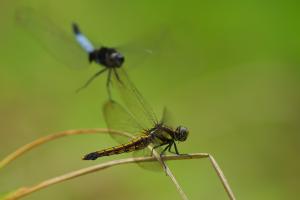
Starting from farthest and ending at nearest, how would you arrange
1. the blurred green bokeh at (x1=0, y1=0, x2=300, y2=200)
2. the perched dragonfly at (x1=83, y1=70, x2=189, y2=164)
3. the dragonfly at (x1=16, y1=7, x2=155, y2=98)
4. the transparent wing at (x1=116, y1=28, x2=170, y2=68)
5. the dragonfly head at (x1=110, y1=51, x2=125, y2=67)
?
the blurred green bokeh at (x1=0, y1=0, x2=300, y2=200) < the dragonfly at (x1=16, y1=7, x2=155, y2=98) < the transparent wing at (x1=116, y1=28, x2=170, y2=68) < the dragonfly head at (x1=110, y1=51, x2=125, y2=67) < the perched dragonfly at (x1=83, y1=70, x2=189, y2=164)

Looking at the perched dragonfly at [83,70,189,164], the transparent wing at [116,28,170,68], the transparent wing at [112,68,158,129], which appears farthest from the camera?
the transparent wing at [116,28,170,68]

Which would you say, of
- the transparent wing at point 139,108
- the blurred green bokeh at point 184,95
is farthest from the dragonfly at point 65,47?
the transparent wing at point 139,108

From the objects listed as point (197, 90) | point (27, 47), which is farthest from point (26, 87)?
point (197, 90)

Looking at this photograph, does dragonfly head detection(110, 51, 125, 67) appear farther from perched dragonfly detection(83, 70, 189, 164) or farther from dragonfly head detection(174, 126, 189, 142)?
dragonfly head detection(174, 126, 189, 142)

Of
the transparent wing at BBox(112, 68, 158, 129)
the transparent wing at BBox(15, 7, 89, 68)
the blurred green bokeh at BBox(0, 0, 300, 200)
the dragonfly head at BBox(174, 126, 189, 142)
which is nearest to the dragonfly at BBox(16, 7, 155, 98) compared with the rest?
the transparent wing at BBox(15, 7, 89, 68)

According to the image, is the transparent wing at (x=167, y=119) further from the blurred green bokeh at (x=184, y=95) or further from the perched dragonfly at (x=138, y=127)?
the blurred green bokeh at (x=184, y=95)

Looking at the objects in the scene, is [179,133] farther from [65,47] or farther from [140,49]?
[65,47]

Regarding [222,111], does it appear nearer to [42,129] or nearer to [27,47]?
[42,129]

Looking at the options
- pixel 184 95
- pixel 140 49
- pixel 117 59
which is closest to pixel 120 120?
pixel 117 59
